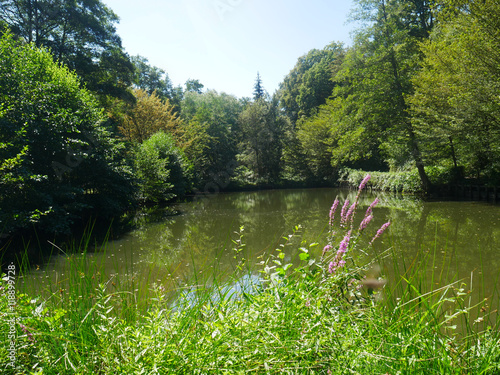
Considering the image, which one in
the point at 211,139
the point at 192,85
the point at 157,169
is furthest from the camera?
the point at 192,85

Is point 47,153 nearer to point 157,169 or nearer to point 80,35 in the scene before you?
point 157,169

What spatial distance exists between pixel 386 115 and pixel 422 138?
8.01ft

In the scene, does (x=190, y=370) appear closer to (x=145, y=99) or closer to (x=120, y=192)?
(x=120, y=192)

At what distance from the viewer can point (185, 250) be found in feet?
22.1

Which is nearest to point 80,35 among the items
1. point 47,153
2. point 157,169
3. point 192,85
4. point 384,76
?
point 157,169

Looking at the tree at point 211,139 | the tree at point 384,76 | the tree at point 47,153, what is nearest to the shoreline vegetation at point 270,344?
the tree at point 47,153

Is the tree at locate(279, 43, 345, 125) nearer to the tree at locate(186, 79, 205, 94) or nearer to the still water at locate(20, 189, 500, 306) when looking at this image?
the tree at locate(186, 79, 205, 94)

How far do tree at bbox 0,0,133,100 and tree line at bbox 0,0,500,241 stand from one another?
6 cm

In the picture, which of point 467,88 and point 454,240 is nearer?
point 454,240

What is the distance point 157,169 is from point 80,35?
29.8 feet

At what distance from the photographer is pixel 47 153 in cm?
840

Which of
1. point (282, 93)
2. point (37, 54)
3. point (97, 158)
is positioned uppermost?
point (282, 93)

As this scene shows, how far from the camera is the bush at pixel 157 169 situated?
49.4ft

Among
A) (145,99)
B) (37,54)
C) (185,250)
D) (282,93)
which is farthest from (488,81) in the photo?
(282,93)
